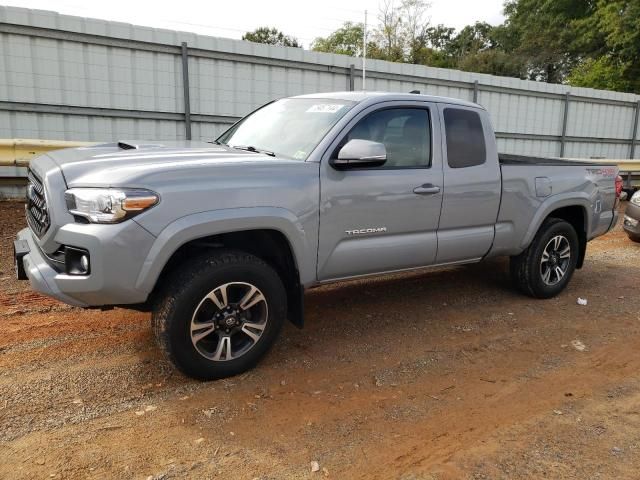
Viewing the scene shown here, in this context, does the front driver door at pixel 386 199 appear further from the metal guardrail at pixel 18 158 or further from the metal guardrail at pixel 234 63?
the metal guardrail at pixel 234 63

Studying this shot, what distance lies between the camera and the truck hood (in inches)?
119

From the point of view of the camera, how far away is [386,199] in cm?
397

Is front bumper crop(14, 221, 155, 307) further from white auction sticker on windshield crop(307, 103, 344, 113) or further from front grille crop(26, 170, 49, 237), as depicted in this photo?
white auction sticker on windshield crop(307, 103, 344, 113)

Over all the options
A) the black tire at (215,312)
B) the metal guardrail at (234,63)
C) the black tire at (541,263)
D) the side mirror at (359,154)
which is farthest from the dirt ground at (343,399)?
the metal guardrail at (234,63)

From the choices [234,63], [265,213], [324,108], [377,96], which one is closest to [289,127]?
[324,108]

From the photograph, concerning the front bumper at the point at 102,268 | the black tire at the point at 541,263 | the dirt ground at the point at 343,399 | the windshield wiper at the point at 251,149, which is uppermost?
the windshield wiper at the point at 251,149

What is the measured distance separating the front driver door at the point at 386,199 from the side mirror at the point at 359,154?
0.33 ft

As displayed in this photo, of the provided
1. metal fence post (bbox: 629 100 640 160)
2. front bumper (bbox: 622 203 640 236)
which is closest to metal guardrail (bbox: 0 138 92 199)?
front bumper (bbox: 622 203 640 236)

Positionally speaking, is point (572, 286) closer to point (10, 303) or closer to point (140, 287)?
point (140, 287)

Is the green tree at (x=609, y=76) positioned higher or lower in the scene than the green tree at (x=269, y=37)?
lower

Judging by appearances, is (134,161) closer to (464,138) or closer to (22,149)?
(464,138)

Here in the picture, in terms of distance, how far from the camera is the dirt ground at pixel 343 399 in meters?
2.70

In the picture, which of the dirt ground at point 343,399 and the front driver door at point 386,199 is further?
the front driver door at point 386,199

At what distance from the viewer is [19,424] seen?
9.61 feet
